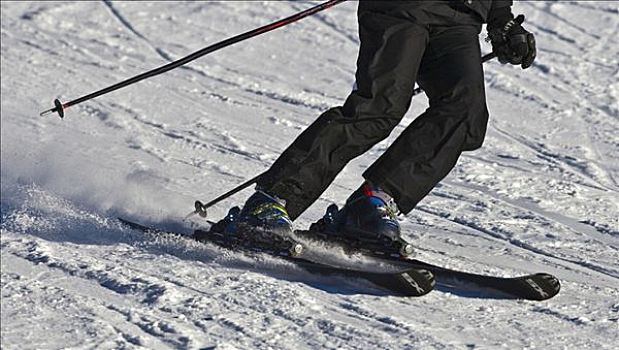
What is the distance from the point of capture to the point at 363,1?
5297mm

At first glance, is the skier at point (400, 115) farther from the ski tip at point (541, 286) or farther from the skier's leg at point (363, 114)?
the ski tip at point (541, 286)

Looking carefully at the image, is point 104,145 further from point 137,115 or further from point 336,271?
point 336,271

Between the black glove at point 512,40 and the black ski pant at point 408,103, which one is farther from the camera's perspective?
the black glove at point 512,40

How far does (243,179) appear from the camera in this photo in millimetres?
7086

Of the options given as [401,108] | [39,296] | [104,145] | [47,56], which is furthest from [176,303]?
[47,56]

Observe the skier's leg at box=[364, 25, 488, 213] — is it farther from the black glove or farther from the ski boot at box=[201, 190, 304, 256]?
the ski boot at box=[201, 190, 304, 256]

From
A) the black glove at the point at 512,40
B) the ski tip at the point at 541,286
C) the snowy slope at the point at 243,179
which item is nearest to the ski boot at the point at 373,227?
the snowy slope at the point at 243,179

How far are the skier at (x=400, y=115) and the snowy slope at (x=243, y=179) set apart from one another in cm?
36

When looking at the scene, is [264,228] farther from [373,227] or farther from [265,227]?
[373,227]

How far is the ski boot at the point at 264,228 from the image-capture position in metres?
5.33

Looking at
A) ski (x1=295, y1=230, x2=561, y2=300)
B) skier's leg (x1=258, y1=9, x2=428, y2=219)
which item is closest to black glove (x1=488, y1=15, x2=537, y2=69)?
skier's leg (x1=258, y1=9, x2=428, y2=219)

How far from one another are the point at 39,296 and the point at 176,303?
63cm

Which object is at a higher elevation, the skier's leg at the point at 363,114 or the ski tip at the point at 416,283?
the skier's leg at the point at 363,114

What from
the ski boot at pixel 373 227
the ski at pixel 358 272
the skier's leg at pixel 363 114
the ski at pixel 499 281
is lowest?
the ski at pixel 358 272
